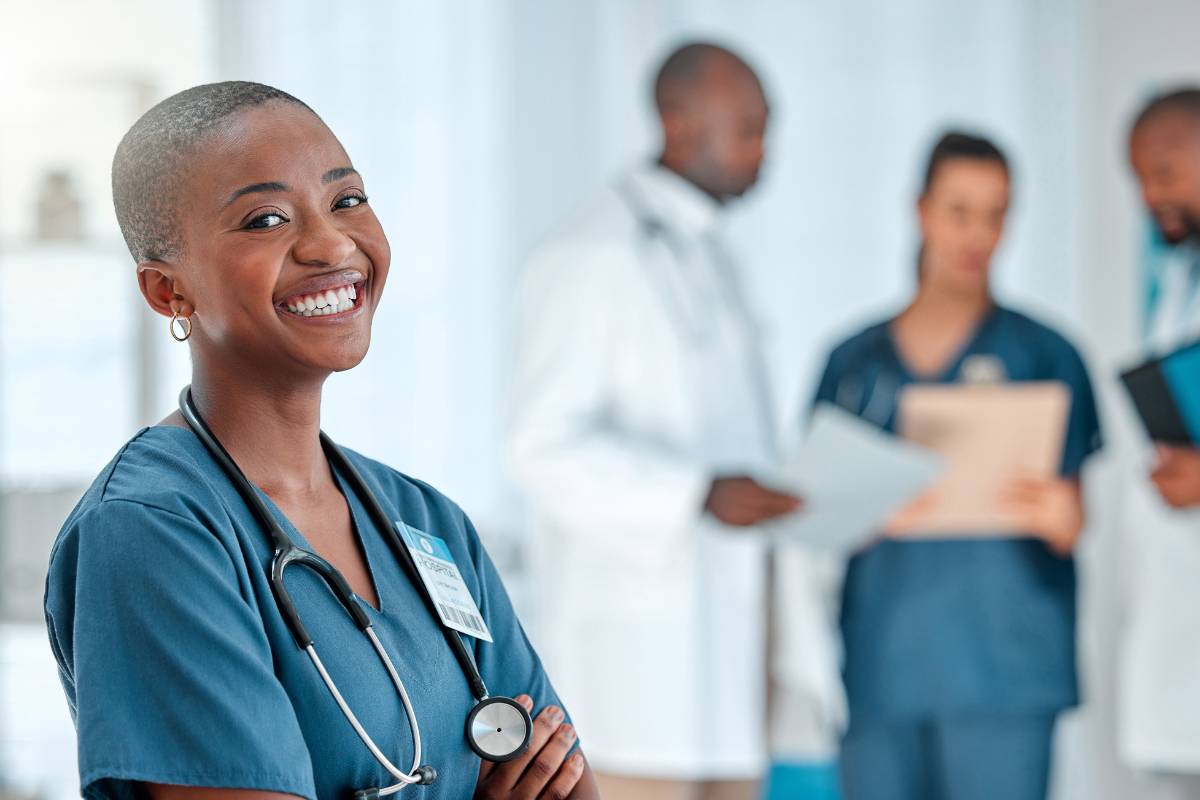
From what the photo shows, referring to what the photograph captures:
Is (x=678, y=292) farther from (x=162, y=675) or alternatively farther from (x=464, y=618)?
(x=162, y=675)

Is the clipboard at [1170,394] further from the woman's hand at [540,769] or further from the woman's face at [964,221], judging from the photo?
the woman's hand at [540,769]

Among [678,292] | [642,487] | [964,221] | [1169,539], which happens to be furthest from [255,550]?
[1169,539]

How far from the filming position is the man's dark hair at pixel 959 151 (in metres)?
3.34

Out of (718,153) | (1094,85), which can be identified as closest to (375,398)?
(718,153)

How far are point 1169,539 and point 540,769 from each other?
235 centimetres

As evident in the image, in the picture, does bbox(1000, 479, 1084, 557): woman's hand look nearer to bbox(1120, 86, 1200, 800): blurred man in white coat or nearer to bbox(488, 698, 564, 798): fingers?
bbox(1120, 86, 1200, 800): blurred man in white coat

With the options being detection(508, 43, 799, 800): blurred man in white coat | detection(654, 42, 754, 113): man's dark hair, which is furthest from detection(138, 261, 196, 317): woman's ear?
detection(654, 42, 754, 113): man's dark hair

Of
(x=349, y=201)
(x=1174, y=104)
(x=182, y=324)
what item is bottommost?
(x=182, y=324)

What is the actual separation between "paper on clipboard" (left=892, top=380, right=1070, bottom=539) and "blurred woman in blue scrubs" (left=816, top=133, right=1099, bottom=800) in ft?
0.10

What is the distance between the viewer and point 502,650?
1.39 meters

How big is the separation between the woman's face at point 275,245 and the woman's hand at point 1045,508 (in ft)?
7.48

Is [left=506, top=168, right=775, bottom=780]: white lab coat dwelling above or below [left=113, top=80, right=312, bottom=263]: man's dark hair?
below

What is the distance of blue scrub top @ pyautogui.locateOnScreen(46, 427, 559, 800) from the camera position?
3.33ft

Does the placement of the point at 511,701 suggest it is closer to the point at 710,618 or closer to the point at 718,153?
the point at 710,618
